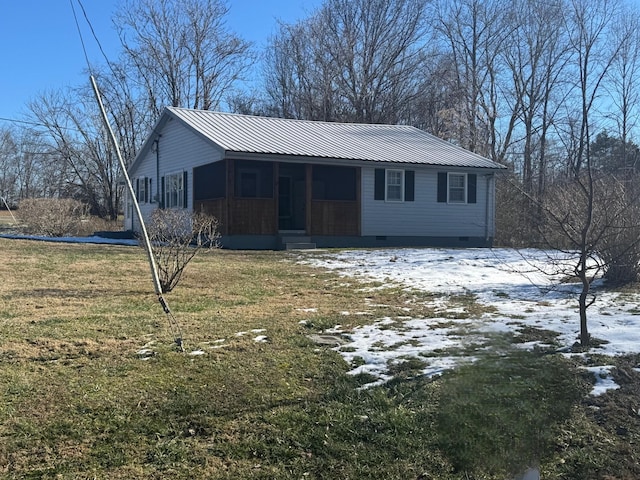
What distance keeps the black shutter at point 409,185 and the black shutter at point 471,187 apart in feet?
7.31

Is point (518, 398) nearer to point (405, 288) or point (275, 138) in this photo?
point (405, 288)

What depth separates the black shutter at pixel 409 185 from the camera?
1844 centimetres

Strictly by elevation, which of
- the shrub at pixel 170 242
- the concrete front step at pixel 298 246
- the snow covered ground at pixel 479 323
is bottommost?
the snow covered ground at pixel 479 323

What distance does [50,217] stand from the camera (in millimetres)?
21312

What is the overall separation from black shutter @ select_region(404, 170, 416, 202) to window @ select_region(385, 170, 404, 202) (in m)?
0.11

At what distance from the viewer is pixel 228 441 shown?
3262mm

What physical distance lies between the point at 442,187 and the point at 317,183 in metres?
4.36

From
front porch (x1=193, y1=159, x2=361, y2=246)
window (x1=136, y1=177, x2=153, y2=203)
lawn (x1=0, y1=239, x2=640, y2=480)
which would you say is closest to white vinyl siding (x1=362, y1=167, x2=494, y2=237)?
front porch (x1=193, y1=159, x2=361, y2=246)

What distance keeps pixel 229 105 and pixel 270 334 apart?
34.2 m

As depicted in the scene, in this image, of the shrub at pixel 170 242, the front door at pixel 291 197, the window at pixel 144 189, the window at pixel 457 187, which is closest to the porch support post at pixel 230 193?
the front door at pixel 291 197

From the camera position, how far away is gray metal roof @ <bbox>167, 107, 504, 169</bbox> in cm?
1673

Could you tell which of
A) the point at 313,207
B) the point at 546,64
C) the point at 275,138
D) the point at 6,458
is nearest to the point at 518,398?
the point at 6,458

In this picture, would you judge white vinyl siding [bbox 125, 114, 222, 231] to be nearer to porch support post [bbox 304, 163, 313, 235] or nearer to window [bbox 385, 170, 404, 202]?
porch support post [bbox 304, 163, 313, 235]

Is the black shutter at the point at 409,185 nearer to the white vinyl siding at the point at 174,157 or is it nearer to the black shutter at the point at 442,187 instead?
the black shutter at the point at 442,187
